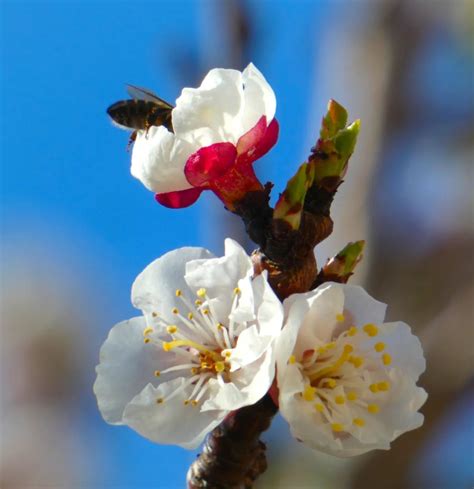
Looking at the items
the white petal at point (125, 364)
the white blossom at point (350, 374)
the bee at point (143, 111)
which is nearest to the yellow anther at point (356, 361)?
the white blossom at point (350, 374)

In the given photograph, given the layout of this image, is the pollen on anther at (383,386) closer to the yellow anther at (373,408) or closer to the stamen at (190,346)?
the yellow anther at (373,408)

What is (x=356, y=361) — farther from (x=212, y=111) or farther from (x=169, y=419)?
(x=212, y=111)

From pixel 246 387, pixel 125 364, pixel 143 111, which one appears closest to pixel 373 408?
pixel 246 387

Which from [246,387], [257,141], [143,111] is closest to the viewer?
[246,387]

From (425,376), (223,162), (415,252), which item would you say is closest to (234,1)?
(415,252)

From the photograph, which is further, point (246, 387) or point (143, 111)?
point (143, 111)
